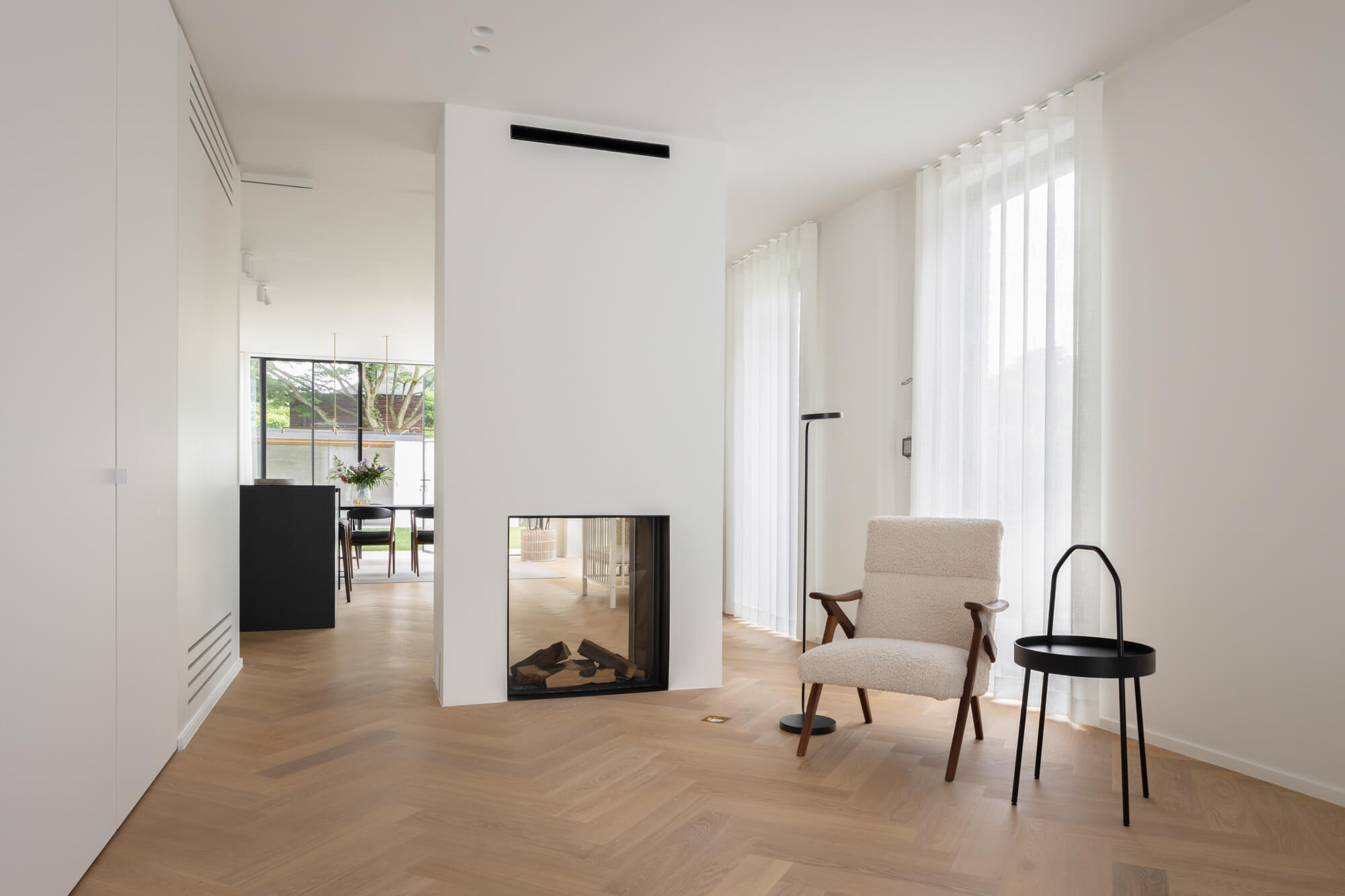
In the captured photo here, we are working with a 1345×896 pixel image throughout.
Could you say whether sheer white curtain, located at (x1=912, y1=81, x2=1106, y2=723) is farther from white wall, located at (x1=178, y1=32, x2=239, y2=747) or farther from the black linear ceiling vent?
white wall, located at (x1=178, y1=32, x2=239, y2=747)

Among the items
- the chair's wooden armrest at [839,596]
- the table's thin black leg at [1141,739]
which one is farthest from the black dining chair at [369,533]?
the table's thin black leg at [1141,739]

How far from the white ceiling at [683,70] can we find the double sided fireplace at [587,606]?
2194 mm

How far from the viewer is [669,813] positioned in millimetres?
2824

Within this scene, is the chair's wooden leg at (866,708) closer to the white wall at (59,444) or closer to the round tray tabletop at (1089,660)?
the round tray tabletop at (1089,660)

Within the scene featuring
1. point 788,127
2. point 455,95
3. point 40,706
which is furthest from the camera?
point 788,127

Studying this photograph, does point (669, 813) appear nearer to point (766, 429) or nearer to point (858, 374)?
point (858, 374)

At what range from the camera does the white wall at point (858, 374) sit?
5.36 m

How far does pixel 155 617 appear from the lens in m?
3.02

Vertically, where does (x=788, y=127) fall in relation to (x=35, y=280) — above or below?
above

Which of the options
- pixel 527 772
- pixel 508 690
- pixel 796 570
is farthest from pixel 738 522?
pixel 527 772

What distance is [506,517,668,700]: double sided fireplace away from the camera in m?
4.31

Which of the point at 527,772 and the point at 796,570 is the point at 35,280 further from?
the point at 796,570

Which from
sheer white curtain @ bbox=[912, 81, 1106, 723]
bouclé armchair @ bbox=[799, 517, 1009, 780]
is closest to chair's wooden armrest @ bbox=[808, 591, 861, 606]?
bouclé armchair @ bbox=[799, 517, 1009, 780]

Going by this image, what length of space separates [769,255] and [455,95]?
10.3ft
